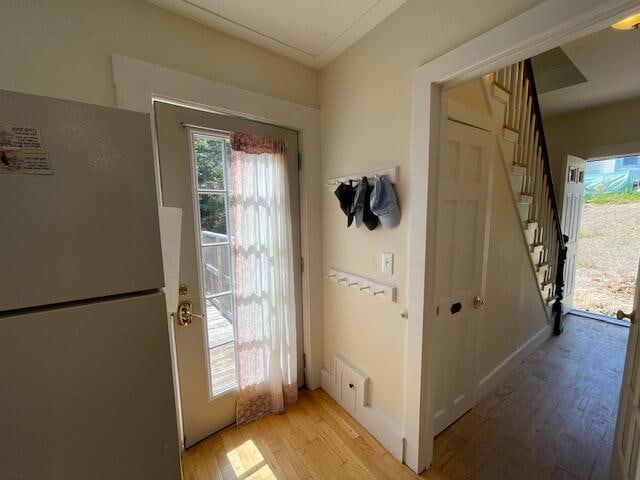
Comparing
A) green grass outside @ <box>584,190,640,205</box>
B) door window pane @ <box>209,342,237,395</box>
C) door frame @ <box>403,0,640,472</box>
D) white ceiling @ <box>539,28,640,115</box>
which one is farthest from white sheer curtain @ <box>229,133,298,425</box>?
green grass outside @ <box>584,190,640,205</box>

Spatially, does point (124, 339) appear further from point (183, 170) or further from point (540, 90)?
point (540, 90)

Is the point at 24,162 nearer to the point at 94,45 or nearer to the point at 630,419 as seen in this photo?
the point at 94,45

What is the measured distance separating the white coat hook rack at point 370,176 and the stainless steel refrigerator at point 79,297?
3.49 feet

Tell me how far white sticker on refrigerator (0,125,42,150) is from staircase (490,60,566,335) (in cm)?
204

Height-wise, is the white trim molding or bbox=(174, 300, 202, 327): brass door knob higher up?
the white trim molding

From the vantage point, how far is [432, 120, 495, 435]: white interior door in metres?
1.39

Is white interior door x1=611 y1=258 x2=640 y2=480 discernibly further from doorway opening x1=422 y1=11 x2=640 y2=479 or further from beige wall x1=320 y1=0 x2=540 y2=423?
beige wall x1=320 y1=0 x2=540 y2=423

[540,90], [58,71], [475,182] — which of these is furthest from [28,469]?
[540,90]

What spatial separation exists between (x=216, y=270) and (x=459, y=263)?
1.47 meters

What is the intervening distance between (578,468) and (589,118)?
3.67 meters

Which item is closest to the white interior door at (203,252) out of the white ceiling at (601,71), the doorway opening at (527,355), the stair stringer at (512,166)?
the doorway opening at (527,355)

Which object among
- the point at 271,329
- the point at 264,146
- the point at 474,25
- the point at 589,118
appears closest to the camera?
the point at 474,25

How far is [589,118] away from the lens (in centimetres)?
302

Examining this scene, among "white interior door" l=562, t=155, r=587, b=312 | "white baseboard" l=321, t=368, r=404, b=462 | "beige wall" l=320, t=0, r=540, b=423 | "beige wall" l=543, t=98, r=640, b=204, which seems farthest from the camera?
"white interior door" l=562, t=155, r=587, b=312
